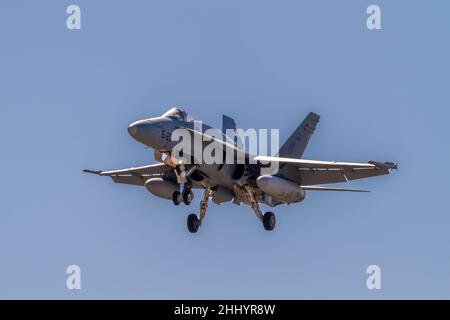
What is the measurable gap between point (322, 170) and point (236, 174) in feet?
11.1

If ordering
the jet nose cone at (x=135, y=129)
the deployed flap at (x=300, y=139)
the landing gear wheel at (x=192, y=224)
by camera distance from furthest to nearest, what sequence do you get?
the deployed flap at (x=300, y=139) → the landing gear wheel at (x=192, y=224) → the jet nose cone at (x=135, y=129)

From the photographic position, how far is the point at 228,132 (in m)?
40.7

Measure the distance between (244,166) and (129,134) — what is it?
19.1 ft

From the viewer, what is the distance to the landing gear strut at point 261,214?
41375mm

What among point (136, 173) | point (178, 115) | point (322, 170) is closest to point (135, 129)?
point (178, 115)

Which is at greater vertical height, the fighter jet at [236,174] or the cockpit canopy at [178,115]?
the cockpit canopy at [178,115]

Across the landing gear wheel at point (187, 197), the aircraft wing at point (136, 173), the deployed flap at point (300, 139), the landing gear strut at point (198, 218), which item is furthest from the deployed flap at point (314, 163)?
the aircraft wing at point (136, 173)

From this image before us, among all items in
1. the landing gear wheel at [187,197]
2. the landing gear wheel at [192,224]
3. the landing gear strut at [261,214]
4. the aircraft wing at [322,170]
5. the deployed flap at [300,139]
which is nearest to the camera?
the landing gear wheel at [187,197]

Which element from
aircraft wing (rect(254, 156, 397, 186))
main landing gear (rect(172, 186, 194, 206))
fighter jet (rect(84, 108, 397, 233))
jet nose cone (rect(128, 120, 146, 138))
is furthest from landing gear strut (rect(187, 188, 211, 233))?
jet nose cone (rect(128, 120, 146, 138))

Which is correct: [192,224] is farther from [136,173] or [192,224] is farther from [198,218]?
[136,173]

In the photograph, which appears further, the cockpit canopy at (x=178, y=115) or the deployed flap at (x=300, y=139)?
the deployed flap at (x=300, y=139)

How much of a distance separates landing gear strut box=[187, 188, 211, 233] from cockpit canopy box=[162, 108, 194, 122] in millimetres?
3885

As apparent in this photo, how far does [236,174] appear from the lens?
4103 cm

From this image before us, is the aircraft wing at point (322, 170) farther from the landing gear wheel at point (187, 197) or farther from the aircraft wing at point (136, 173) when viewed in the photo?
the aircraft wing at point (136, 173)
